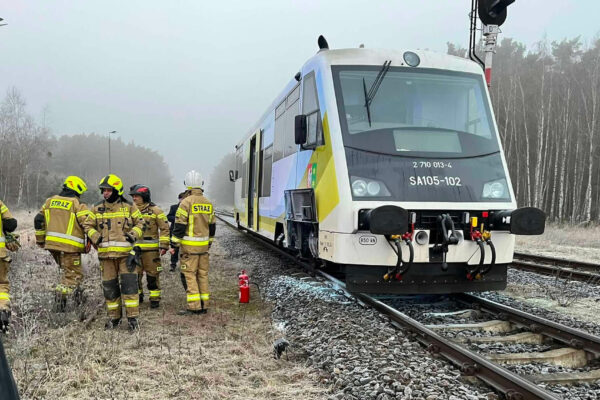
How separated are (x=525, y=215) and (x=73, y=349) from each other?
4.82 metres

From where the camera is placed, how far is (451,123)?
230 inches

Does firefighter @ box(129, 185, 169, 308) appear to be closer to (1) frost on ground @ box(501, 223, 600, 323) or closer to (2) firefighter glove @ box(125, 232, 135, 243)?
(2) firefighter glove @ box(125, 232, 135, 243)

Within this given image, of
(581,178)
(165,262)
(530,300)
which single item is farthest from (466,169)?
(581,178)

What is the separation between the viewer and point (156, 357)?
420 centimetres

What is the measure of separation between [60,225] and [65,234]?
13cm

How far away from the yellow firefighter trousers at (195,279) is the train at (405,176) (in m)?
1.47

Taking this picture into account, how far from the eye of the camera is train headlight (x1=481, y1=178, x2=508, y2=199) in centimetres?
549

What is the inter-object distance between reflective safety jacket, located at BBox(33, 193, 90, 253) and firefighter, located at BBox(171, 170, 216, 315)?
3.94ft

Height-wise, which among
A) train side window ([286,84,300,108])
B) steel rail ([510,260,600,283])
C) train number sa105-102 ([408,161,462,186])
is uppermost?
train side window ([286,84,300,108])

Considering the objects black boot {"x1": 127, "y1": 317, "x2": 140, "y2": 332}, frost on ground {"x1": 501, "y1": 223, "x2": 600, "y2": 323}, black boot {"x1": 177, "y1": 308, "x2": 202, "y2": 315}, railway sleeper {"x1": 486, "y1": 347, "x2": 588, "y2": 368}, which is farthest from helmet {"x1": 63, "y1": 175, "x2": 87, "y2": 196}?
frost on ground {"x1": 501, "y1": 223, "x2": 600, "y2": 323}

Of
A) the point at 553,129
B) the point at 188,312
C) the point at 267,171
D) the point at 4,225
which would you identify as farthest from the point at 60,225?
the point at 553,129

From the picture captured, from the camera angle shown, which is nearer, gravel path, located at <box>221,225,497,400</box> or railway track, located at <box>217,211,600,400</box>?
railway track, located at <box>217,211,600,400</box>

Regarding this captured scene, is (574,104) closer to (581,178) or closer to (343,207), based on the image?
(581,178)

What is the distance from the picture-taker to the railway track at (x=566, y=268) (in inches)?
308
